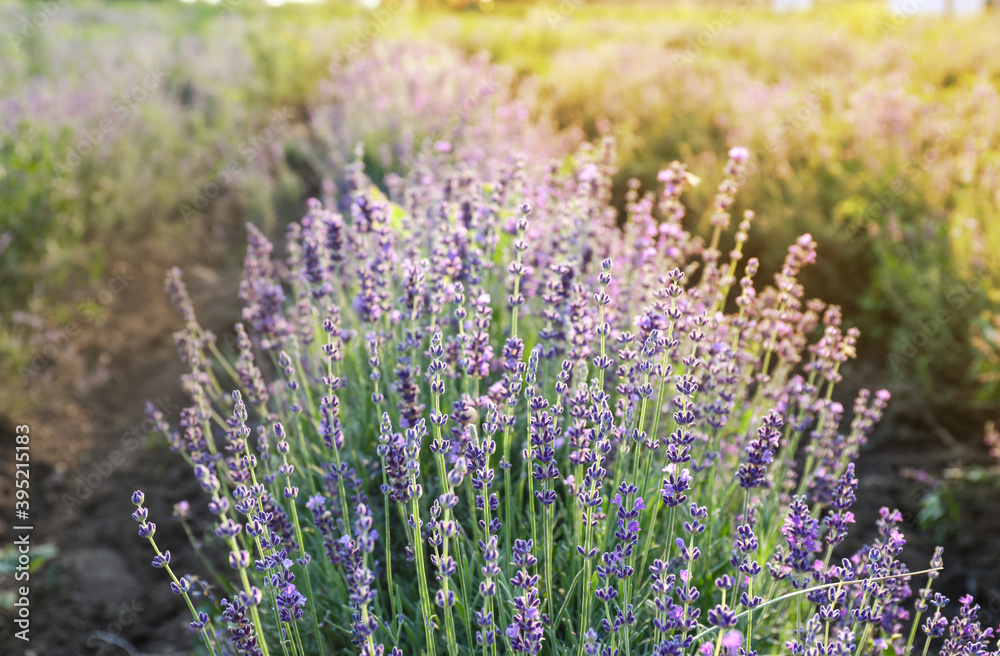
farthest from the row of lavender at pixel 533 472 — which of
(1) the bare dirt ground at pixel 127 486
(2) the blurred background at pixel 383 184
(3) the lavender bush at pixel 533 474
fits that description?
(2) the blurred background at pixel 383 184

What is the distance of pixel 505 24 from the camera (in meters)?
12.9

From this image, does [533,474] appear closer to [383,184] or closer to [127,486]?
[127,486]

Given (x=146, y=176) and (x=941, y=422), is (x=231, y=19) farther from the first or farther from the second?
(x=941, y=422)

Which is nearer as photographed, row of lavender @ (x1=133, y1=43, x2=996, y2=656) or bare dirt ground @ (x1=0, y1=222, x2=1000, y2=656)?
row of lavender @ (x1=133, y1=43, x2=996, y2=656)

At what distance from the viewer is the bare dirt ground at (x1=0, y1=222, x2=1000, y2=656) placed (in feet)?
9.37

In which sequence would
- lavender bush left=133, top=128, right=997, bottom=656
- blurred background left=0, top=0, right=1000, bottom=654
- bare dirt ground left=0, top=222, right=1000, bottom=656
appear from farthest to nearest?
blurred background left=0, top=0, right=1000, bottom=654, bare dirt ground left=0, top=222, right=1000, bottom=656, lavender bush left=133, top=128, right=997, bottom=656

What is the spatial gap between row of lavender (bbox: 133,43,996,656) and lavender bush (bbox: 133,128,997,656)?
12 mm

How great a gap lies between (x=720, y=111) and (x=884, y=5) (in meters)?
9.47

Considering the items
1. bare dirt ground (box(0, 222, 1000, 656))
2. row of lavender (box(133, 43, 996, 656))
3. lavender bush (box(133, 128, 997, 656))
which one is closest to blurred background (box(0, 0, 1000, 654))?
bare dirt ground (box(0, 222, 1000, 656))

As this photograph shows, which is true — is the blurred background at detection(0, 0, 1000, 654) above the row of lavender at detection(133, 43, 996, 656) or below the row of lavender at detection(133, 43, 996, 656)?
above

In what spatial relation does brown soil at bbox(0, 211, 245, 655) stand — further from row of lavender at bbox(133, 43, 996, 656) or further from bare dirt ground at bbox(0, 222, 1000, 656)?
row of lavender at bbox(133, 43, 996, 656)

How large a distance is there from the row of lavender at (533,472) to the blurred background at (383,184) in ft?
2.23

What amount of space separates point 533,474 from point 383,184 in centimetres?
446

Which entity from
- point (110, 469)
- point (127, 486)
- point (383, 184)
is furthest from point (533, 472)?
point (383, 184)
